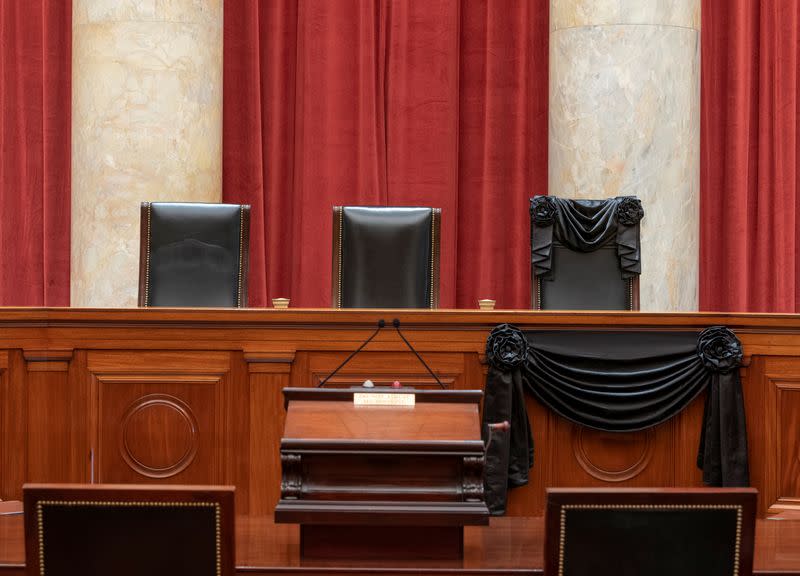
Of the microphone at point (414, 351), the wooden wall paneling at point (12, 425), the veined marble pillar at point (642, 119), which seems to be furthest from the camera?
the veined marble pillar at point (642, 119)

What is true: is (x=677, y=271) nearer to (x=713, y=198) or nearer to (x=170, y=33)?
(x=713, y=198)

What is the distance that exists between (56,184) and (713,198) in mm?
3870

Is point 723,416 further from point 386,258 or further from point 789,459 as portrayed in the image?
point 386,258

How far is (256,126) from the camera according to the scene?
6734 mm

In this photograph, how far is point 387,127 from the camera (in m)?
6.71

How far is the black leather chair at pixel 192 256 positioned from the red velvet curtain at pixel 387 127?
2.01 metres

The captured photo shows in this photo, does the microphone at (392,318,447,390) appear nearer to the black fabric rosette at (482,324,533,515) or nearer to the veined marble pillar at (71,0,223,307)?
the black fabric rosette at (482,324,533,515)

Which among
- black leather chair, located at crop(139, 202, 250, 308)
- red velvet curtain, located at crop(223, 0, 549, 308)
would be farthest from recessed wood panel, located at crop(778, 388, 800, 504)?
red velvet curtain, located at crop(223, 0, 549, 308)

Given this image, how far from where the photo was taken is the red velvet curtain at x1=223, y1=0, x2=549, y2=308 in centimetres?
662

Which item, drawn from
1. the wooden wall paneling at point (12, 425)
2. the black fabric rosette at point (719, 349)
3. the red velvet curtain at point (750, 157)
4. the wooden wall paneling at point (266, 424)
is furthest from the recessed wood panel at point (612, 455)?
the red velvet curtain at point (750, 157)

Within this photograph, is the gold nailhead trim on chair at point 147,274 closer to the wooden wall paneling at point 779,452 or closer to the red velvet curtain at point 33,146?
the wooden wall paneling at point 779,452

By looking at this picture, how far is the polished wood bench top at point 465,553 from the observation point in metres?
2.16

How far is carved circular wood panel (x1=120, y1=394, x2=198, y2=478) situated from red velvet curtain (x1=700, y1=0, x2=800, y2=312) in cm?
410

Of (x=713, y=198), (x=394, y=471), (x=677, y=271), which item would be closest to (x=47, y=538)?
(x=394, y=471)
